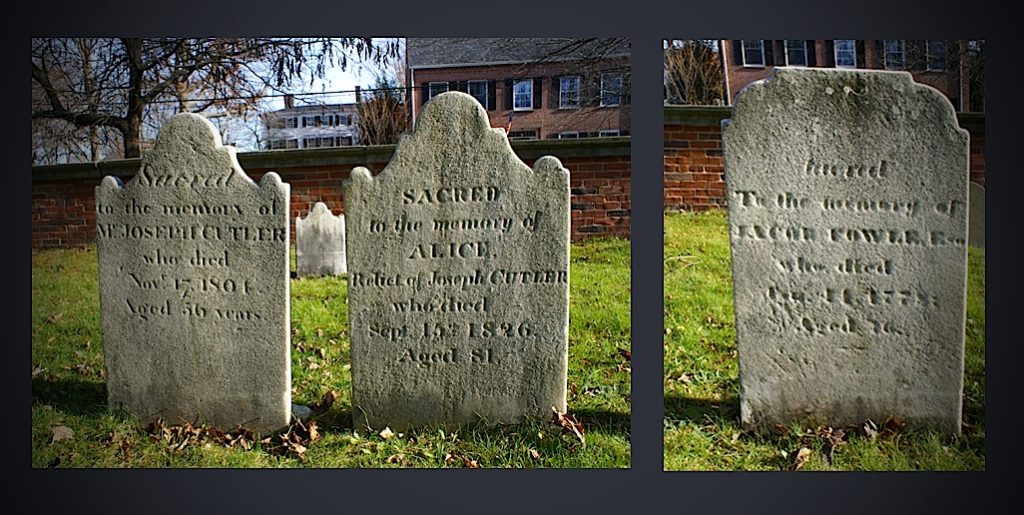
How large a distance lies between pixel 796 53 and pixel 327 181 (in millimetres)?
4587

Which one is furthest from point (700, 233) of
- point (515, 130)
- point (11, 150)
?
point (11, 150)

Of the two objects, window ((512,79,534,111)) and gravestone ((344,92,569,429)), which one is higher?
window ((512,79,534,111))

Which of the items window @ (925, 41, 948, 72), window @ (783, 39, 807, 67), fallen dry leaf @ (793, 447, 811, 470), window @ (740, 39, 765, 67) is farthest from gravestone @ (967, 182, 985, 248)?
fallen dry leaf @ (793, 447, 811, 470)

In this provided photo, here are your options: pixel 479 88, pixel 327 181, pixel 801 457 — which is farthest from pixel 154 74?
pixel 801 457

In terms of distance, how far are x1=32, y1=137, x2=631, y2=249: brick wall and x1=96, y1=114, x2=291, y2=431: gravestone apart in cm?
402

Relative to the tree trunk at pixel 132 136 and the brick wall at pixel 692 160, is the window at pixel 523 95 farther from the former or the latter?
the tree trunk at pixel 132 136

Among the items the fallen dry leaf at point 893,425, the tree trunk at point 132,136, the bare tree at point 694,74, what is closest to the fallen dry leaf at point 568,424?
the fallen dry leaf at point 893,425

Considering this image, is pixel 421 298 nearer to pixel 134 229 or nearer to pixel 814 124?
pixel 134 229

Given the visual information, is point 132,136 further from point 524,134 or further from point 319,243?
point 524,134

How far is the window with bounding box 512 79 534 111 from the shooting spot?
746 cm

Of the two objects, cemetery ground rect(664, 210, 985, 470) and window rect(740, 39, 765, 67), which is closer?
cemetery ground rect(664, 210, 985, 470)

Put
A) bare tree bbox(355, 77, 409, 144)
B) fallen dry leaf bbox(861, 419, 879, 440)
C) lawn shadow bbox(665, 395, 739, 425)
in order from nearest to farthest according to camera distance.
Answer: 1. fallen dry leaf bbox(861, 419, 879, 440)
2. lawn shadow bbox(665, 395, 739, 425)
3. bare tree bbox(355, 77, 409, 144)

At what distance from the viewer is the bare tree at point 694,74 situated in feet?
23.8

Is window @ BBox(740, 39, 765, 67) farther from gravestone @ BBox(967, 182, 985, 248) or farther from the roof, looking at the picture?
gravestone @ BBox(967, 182, 985, 248)
